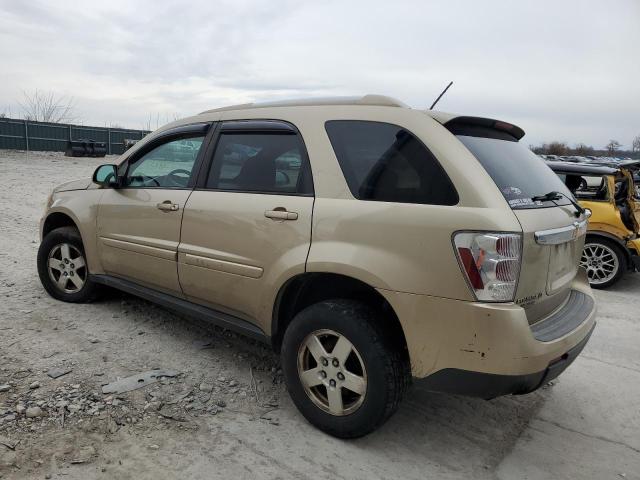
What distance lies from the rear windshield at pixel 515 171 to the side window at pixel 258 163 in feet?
3.24

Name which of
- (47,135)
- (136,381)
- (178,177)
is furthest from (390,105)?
(47,135)

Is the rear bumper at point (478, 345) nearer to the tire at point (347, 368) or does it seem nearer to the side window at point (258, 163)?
the tire at point (347, 368)

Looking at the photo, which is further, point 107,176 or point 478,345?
point 107,176

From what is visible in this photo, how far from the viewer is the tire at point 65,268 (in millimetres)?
4539

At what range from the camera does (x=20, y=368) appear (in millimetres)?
3348

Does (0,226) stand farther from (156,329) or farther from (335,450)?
(335,450)

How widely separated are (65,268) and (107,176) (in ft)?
3.63

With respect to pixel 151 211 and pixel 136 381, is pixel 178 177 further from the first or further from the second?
pixel 136 381

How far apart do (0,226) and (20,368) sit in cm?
600

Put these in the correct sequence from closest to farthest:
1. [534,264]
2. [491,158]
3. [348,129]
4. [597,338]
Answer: [534,264]
[491,158]
[348,129]
[597,338]

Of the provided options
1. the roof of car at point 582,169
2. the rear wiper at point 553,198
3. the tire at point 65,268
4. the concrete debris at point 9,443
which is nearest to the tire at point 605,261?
the roof of car at point 582,169

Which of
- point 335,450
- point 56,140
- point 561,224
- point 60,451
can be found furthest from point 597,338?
point 56,140

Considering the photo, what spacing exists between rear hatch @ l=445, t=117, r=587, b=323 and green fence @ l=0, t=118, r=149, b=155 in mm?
31332

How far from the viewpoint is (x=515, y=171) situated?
2.74 m
